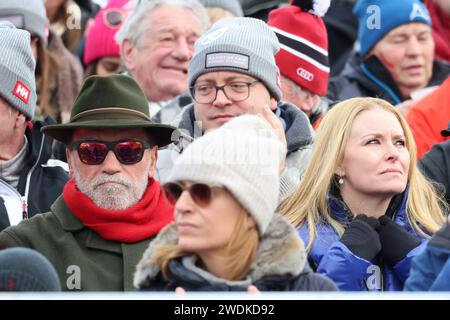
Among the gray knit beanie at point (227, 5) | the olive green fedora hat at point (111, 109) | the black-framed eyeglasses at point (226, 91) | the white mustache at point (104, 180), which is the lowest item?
the gray knit beanie at point (227, 5)

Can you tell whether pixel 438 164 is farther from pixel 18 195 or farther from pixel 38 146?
pixel 18 195

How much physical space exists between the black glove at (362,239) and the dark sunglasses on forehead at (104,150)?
41.5 inches

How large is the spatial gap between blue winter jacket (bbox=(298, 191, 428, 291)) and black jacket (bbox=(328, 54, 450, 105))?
256cm

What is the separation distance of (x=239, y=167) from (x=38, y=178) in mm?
1875

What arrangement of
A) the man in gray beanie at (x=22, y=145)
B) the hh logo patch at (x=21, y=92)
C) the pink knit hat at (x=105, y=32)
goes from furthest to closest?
the pink knit hat at (x=105, y=32) → the hh logo patch at (x=21, y=92) → the man in gray beanie at (x=22, y=145)

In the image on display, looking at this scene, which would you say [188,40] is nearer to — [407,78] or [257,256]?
[407,78]

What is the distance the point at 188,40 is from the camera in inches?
328

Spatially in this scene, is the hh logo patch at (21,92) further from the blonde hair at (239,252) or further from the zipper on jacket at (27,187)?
the blonde hair at (239,252)

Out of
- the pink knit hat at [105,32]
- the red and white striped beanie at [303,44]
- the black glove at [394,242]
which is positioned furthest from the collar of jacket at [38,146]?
the pink knit hat at [105,32]

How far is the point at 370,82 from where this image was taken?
29.5 ft

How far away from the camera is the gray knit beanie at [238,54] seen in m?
6.97

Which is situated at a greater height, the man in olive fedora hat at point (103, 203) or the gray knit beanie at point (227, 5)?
the man in olive fedora hat at point (103, 203)

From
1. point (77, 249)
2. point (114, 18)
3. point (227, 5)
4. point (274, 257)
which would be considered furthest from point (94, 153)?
point (114, 18)
